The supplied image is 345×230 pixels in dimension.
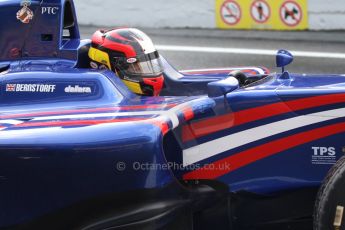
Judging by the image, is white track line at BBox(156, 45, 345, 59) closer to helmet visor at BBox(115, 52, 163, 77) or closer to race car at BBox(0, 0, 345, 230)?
helmet visor at BBox(115, 52, 163, 77)

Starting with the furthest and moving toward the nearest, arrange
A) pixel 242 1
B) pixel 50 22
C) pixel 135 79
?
pixel 242 1, pixel 50 22, pixel 135 79

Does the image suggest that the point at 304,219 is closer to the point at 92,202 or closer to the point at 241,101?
the point at 241,101

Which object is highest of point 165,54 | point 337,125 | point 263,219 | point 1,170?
point 337,125

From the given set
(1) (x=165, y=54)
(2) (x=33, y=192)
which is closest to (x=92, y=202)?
(2) (x=33, y=192)

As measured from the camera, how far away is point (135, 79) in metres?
4.46

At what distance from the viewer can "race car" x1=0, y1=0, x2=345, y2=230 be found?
139 inches

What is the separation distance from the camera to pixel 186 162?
12.3 ft

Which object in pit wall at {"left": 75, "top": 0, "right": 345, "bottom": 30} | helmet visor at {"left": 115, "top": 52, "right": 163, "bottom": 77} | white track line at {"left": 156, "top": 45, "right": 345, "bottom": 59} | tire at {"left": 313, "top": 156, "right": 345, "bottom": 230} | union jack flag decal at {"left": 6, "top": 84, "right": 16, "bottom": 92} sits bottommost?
white track line at {"left": 156, "top": 45, "right": 345, "bottom": 59}

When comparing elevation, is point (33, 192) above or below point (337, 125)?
below

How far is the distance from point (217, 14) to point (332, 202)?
8733 mm

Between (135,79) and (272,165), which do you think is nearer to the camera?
(272,165)

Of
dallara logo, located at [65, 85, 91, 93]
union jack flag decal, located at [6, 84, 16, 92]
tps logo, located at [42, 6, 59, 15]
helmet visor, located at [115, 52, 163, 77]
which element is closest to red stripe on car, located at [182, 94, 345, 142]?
dallara logo, located at [65, 85, 91, 93]

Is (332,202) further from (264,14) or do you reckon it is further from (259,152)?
(264,14)

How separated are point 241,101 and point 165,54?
7.06m
